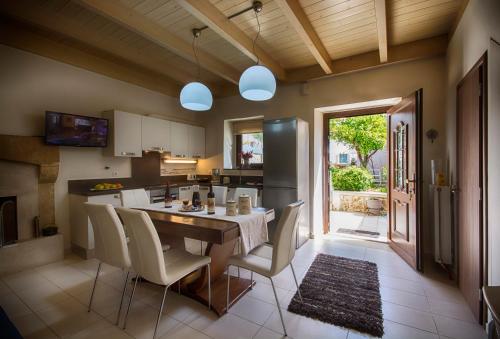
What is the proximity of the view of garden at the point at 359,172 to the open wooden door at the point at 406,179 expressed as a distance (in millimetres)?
1888

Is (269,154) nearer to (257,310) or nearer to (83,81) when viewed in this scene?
(257,310)

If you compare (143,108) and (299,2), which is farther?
(143,108)

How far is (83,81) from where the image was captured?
348 cm

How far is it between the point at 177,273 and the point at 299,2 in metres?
2.74

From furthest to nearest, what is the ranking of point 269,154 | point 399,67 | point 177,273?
point 269,154 → point 399,67 → point 177,273

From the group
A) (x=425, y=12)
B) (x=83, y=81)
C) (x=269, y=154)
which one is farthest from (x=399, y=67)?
(x=83, y=81)

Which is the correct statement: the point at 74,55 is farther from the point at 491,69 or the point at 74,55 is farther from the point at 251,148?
the point at 491,69

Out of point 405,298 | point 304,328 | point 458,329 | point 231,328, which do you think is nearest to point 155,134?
point 231,328

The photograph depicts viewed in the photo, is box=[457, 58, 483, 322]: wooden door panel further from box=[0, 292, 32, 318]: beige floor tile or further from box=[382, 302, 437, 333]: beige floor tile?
box=[0, 292, 32, 318]: beige floor tile

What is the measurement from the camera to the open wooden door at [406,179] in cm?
270

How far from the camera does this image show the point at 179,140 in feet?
15.3

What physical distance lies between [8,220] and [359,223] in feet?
19.0

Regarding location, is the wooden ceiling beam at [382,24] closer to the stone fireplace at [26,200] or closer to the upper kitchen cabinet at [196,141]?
the upper kitchen cabinet at [196,141]

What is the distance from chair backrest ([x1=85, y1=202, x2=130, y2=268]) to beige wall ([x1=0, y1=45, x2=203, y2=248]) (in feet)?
6.06
